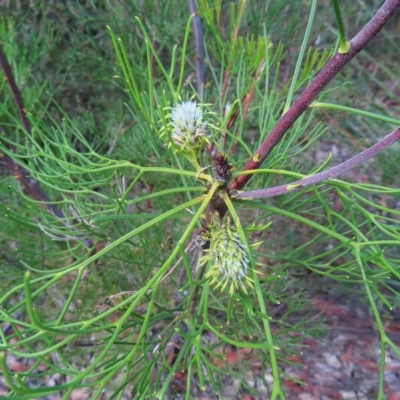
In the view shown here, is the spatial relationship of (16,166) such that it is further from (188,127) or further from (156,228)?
(188,127)

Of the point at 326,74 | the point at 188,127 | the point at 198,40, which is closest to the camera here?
the point at 326,74

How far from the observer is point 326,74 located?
19.7 inches

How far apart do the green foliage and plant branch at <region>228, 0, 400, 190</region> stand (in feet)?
0.14

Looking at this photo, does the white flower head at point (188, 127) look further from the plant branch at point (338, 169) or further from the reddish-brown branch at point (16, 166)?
the reddish-brown branch at point (16, 166)

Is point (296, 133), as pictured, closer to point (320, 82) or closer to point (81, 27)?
point (320, 82)

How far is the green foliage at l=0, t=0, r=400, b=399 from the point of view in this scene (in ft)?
1.85

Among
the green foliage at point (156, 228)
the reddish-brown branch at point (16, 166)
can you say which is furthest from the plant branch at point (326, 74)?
the reddish-brown branch at point (16, 166)

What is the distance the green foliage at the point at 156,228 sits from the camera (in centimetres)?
56

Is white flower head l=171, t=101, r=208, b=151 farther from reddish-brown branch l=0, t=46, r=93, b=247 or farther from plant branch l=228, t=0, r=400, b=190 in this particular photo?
reddish-brown branch l=0, t=46, r=93, b=247

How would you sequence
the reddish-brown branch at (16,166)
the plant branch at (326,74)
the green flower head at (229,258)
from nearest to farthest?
the plant branch at (326,74), the green flower head at (229,258), the reddish-brown branch at (16,166)

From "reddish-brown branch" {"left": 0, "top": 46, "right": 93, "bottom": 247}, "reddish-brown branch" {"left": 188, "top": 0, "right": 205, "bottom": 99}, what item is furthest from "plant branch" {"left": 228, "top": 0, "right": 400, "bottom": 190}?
"reddish-brown branch" {"left": 0, "top": 46, "right": 93, "bottom": 247}

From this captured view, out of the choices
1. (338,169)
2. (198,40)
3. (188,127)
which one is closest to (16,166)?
(198,40)

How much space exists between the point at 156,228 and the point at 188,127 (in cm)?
58

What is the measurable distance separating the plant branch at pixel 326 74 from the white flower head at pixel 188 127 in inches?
3.3
